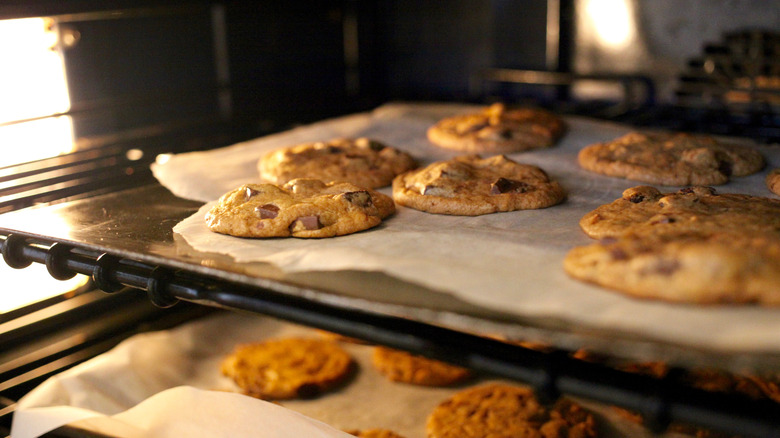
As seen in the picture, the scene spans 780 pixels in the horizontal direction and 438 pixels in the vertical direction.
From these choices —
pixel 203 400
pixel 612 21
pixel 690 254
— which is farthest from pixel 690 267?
pixel 612 21

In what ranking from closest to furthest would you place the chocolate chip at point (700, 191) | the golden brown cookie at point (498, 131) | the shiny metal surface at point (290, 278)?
the shiny metal surface at point (290, 278)
the chocolate chip at point (700, 191)
the golden brown cookie at point (498, 131)

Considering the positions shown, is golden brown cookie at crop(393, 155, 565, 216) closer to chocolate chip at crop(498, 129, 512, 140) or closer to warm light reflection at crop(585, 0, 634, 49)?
chocolate chip at crop(498, 129, 512, 140)

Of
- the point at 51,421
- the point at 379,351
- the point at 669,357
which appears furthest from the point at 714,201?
the point at 51,421

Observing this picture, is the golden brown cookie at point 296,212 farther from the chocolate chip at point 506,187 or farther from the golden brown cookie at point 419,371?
the golden brown cookie at point 419,371

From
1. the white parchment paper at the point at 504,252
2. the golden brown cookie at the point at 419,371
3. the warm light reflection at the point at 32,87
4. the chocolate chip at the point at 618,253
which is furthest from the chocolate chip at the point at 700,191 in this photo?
the warm light reflection at the point at 32,87

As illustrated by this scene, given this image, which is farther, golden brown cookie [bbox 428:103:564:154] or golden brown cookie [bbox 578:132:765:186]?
golden brown cookie [bbox 428:103:564:154]

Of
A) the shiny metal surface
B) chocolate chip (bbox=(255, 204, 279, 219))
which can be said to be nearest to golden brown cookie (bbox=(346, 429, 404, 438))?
the shiny metal surface
